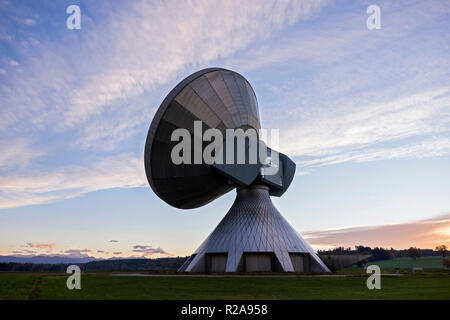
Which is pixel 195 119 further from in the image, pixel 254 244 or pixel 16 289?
pixel 16 289

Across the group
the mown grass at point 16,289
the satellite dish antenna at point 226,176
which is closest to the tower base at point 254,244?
the satellite dish antenna at point 226,176

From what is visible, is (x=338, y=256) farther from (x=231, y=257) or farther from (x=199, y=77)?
(x=199, y=77)

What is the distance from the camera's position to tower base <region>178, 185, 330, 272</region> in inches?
1366

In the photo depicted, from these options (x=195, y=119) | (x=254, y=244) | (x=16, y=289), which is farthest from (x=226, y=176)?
(x=16, y=289)

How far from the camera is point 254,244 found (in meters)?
34.9

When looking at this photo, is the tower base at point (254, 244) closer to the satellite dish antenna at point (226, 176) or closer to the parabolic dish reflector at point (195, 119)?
the satellite dish antenna at point (226, 176)

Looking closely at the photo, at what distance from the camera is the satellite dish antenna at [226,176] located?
2998cm

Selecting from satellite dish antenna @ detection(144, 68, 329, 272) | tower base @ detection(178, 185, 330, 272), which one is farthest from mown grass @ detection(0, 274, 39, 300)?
tower base @ detection(178, 185, 330, 272)

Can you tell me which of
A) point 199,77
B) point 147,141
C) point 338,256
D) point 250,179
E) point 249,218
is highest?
point 199,77
